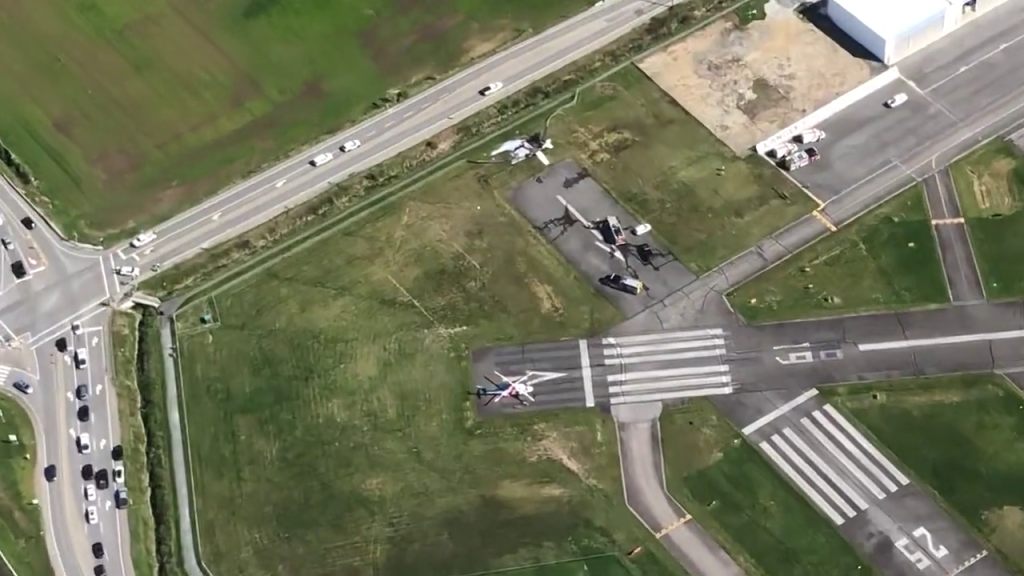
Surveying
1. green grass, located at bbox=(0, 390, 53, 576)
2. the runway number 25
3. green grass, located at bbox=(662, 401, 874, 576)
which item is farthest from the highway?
the runway number 25

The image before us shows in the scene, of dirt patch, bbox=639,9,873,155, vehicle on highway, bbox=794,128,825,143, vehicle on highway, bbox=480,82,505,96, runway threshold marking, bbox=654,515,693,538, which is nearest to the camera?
runway threshold marking, bbox=654,515,693,538

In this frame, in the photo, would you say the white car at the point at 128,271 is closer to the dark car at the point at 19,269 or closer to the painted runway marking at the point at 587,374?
the dark car at the point at 19,269

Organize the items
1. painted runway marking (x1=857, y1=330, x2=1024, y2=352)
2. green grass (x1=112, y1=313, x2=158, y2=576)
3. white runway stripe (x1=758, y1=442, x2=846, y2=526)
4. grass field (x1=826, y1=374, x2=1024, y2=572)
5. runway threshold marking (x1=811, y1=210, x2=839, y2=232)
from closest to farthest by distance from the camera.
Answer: grass field (x1=826, y1=374, x2=1024, y2=572) < white runway stripe (x1=758, y1=442, x2=846, y2=526) < green grass (x1=112, y1=313, x2=158, y2=576) < painted runway marking (x1=857, y1=330, x2=1024, y2=352) < runway threshold marking (x1=811, y1=210, x2=839, y2=232)

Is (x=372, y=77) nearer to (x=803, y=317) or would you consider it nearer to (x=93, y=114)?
(x=93, y=114)

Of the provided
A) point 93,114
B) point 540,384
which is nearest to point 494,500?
point 540,384

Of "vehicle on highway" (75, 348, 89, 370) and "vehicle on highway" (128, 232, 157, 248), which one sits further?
"vehicle on highway" (128, 232, 157, 248)

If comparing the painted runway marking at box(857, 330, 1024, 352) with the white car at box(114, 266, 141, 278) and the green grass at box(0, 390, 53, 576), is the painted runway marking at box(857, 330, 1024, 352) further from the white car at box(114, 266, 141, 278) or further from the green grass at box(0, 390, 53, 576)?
the green grass at box(0, 390, 53, 576)
